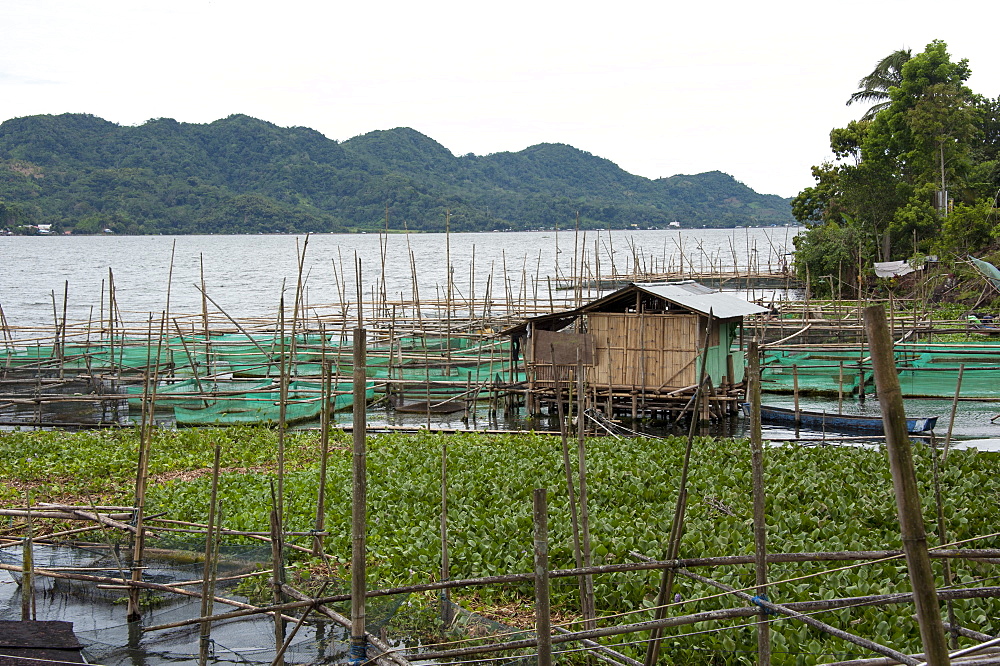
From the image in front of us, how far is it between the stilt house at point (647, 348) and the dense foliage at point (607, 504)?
4.23 metres

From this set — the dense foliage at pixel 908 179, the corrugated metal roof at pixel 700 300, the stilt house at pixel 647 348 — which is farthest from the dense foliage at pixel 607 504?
the dense foliage at pixel 908 179

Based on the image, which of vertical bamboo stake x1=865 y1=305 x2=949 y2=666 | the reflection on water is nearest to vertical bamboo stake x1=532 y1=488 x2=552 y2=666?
vertical bamboo stake x1=865 y1=305 x2=949 y2=666

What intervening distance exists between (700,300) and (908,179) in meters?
21.6

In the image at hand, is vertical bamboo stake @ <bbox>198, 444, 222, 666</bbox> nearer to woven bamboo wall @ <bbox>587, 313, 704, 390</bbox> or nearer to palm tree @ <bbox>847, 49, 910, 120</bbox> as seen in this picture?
woven bamboo wall @ <bbox>587, 313, 704, 390</bbox>

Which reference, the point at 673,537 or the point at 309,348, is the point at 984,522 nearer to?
the point at 673,537

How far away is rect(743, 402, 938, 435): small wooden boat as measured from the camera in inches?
559

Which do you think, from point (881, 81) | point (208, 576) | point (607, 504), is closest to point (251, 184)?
point (881, 81)

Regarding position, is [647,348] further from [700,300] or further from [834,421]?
[834,421]

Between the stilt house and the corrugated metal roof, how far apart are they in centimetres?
2

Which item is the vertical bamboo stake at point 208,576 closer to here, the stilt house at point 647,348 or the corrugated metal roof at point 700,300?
the stilt house at point 647,348

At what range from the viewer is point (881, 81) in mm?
36000

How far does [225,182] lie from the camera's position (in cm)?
10625

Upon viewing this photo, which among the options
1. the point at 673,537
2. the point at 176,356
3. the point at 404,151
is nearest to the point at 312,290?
the point at 176,356

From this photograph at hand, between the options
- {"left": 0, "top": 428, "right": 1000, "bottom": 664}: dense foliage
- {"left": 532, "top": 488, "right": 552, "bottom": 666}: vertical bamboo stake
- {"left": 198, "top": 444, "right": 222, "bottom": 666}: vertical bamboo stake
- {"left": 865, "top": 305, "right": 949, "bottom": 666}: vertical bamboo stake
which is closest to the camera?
{"left": 865, "top": 305, "right": 949, "bottom": 666}: vertical bamboo stake
